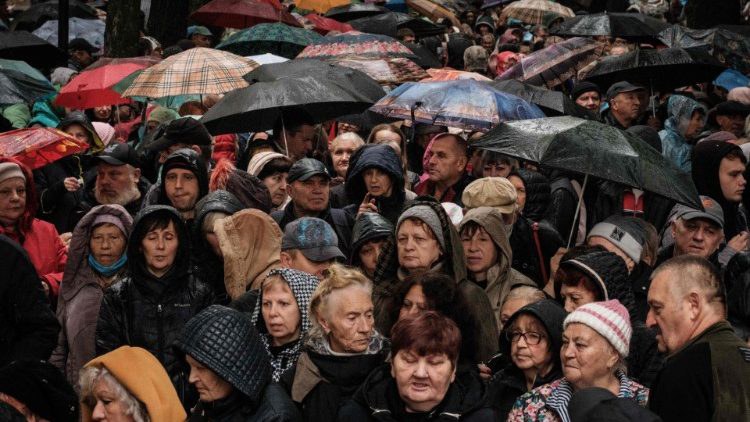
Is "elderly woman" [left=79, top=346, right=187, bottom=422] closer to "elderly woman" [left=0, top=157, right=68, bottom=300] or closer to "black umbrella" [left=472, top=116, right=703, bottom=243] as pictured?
"elderly woman" [left=0, top=157, right=68, bottom=300]

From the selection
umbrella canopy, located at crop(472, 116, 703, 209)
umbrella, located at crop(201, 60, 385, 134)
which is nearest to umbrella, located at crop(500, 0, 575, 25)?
umbrella, located at crop(201, 60, 385, 134)

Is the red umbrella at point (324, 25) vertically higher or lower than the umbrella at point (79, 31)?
higher

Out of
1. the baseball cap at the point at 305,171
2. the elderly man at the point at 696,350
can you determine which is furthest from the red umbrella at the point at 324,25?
the elderly man at the point at 696,350

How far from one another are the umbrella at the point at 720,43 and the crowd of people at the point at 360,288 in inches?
158

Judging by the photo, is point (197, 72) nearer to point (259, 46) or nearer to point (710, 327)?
point (259, 46)

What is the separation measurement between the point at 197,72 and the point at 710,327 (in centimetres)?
658

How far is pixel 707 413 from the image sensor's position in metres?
5.49

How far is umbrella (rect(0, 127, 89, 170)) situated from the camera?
31.5 feet

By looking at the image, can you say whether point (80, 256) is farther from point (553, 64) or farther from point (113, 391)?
point (553, 64)

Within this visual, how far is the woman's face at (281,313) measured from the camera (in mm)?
6688

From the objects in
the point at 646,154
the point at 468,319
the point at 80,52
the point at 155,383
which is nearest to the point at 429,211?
the point at 468,319

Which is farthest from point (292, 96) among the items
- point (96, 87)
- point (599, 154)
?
point (96, 87)

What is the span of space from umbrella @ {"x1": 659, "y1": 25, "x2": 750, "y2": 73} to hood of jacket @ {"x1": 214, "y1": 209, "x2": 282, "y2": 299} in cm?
815

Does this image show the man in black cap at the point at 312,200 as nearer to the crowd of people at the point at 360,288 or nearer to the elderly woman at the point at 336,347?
the crowd of people at the point at 360,288
